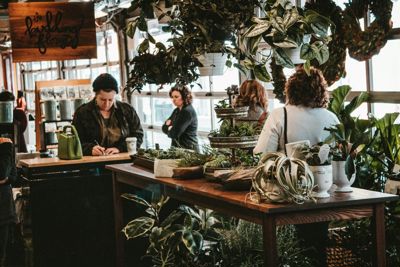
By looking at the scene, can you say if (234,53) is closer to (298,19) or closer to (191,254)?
(298,19)

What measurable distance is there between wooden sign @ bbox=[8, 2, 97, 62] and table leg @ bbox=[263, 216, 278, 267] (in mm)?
4243

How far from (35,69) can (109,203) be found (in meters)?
13.1

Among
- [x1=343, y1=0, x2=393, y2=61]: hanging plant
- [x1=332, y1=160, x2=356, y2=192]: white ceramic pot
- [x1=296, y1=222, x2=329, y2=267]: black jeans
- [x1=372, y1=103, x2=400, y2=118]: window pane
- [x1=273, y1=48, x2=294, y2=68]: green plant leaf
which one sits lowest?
Result: [x1=296, y1=222, x2=329, y2=267]: black jeans

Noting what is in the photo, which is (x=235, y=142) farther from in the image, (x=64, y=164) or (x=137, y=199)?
(x=64, y=164)

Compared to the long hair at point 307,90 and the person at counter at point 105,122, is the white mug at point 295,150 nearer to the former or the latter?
the long hair at point 307,90

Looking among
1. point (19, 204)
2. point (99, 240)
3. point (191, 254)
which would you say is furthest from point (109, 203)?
point (191, 254)

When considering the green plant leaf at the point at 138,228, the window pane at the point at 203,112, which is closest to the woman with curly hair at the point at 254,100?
the green plant leaf at the point at 138,228

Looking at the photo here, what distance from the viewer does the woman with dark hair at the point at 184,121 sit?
7.95 m

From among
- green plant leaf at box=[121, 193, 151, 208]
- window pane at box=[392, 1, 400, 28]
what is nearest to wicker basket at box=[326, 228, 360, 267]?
green plant leaf at box=[121, 193, 151, 208]

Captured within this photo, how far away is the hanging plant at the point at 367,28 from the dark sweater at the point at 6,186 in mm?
2777

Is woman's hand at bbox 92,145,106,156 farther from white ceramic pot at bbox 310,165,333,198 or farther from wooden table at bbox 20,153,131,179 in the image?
white ceramic pot at bbox 310,165,333,198

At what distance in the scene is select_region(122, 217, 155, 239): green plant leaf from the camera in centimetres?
460

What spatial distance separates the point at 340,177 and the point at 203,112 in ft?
19.4

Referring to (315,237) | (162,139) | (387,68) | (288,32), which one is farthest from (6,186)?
(162,139)
